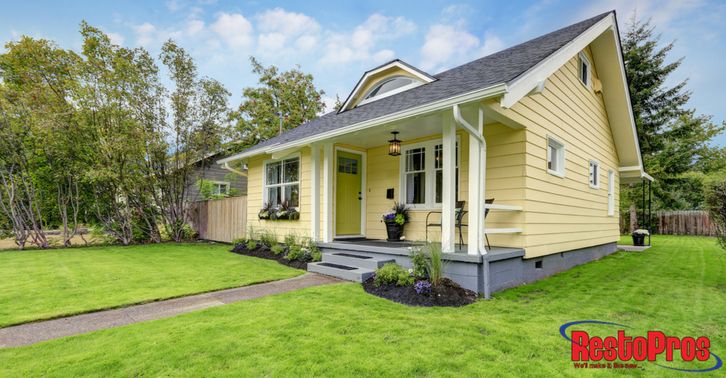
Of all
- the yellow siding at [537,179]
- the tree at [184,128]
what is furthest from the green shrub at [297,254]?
the tree at [184,128]

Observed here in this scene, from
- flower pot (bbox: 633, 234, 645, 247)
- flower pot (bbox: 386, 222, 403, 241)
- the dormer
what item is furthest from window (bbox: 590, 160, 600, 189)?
flower pot (bbox: 386, 222, 403, 241)

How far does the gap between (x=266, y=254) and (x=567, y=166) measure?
6574mm

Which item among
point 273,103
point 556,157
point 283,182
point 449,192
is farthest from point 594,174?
point 273,103

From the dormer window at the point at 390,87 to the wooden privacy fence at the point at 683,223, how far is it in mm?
16974

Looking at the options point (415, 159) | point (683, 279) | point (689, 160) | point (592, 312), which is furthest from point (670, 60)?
point (592, 312)

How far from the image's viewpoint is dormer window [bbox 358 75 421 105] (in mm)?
8148

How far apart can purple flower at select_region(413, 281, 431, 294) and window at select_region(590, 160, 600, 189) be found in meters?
6.07

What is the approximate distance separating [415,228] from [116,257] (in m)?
6.73

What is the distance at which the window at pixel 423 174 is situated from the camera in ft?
22.0

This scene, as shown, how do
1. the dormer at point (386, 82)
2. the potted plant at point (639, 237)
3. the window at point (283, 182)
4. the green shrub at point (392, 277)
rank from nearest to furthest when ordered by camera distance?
the green shrub at point (392, 277)
the dormer at point (386, 82)
the window at point (283, 182)
the potted plant at point (639, 237)

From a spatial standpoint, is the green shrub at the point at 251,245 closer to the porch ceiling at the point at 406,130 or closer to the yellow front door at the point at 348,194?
the yellow front door at the point at 348,194

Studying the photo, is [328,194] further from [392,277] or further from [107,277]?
[107,277]

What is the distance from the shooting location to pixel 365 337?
113 inches

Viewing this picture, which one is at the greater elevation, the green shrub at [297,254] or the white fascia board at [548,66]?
the white fascia board at [548,66]
